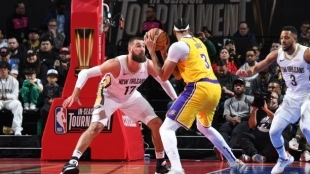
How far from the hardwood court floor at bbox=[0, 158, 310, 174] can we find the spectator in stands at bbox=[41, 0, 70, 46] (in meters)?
6.12

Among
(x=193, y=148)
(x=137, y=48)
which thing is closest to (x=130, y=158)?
(x=193, y=148)

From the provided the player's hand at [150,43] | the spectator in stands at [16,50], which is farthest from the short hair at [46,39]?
the player's hand at [150,43]

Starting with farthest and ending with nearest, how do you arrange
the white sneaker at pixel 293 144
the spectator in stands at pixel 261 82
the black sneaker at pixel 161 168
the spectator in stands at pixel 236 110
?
the spectator in stands at pixel 261 82
the spectator in stands at pixel 236 110
the white sneaker at pixel 293 144
the black sneaker at pixel 161 168

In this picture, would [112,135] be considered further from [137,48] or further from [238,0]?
[238,0]

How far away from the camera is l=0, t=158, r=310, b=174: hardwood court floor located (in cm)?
1248

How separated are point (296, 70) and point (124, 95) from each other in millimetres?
2628

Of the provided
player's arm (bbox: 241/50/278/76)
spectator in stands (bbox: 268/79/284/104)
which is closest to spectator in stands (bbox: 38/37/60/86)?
spectator in stands (bbox: 268/79/284/104)

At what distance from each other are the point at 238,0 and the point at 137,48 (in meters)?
9.56

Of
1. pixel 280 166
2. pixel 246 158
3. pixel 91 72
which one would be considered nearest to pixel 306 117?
pixel 280 166

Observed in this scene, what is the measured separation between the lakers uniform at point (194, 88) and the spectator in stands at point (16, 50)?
8.48 m

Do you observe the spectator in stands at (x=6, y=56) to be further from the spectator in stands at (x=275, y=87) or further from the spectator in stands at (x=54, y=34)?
the spectator in stands at (x=275, y=87)

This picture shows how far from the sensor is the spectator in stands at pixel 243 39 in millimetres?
19703

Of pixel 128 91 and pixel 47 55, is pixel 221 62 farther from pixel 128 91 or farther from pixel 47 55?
pixel 128 91

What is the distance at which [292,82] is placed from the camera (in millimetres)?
12367
